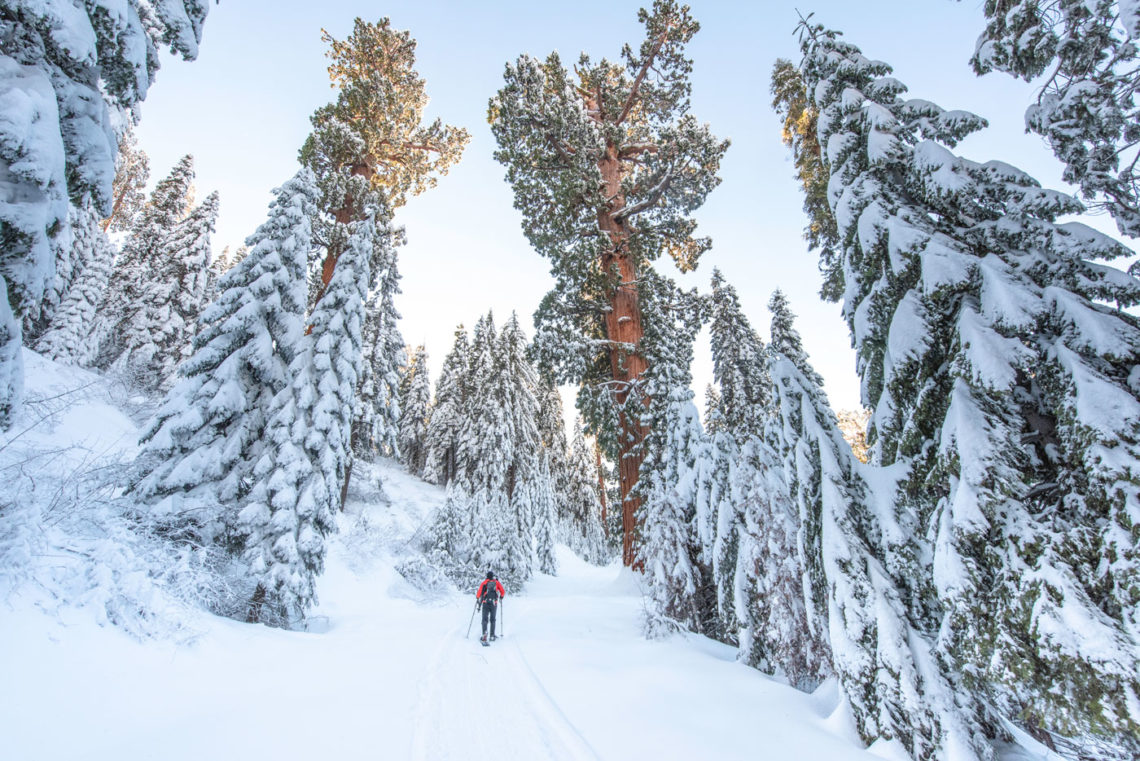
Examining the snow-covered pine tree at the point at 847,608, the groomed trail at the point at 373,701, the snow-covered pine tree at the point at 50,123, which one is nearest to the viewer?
the snow-covered pine tree at the point at 50,123

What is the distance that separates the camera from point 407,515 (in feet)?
90.8

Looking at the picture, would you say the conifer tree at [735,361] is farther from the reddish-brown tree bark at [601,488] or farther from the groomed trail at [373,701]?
the reddish-brown tree bark at [601,488]

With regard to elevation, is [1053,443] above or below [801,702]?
above

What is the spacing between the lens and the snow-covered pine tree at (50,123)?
8.45 ft

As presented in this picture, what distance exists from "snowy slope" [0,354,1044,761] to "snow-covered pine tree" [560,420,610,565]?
3853 centimetres

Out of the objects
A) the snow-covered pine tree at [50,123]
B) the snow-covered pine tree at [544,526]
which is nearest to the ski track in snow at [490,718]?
the snow-covered pine tree at [50,123]

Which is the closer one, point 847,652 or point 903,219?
point 847,652

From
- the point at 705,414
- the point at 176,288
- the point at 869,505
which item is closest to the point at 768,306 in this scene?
the point at 705,414

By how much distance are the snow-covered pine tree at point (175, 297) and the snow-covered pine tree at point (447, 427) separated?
57.5 feet

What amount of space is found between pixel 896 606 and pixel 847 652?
24.7 inches

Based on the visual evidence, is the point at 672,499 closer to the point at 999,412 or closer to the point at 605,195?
the point at 999,412

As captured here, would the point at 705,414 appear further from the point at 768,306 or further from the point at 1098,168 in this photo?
the point at 1098,168

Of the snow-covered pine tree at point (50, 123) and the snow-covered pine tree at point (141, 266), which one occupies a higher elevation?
the snow-covered pine tree at point (141, 266)

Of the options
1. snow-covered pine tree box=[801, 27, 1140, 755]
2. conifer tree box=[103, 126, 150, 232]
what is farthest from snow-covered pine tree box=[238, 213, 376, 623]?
conifer tree box=[103, 126, 150, 232]
